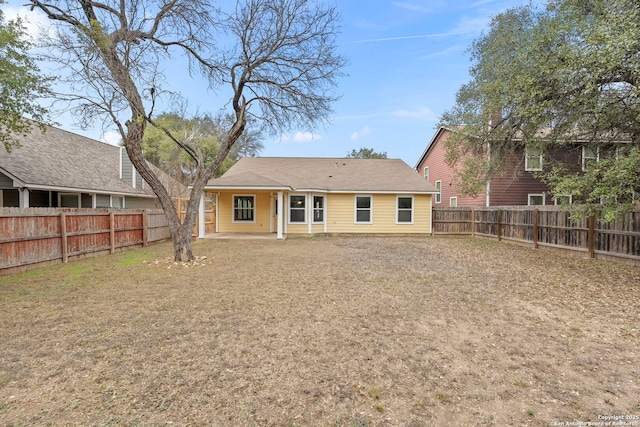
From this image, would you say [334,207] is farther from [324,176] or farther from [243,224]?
[243,224]

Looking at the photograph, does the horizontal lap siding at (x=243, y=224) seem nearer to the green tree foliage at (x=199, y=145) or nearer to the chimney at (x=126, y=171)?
the green tree foliage at (x=199, y=145)

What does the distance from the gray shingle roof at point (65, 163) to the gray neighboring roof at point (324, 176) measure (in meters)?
5.43

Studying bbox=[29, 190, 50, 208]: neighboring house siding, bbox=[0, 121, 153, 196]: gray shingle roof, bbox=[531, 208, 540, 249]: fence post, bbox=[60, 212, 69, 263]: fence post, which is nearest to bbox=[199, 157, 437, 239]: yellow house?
bbox=[0, 121, 153, 196]: gray shingle roof

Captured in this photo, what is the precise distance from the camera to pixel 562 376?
9.75 ft

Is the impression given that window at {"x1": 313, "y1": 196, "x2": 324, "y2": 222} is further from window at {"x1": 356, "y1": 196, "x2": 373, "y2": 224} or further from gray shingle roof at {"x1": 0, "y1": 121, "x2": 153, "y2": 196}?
gray shingle roof at {"x1": 0, "y1": 121, "x2": 153, "y2": 196}

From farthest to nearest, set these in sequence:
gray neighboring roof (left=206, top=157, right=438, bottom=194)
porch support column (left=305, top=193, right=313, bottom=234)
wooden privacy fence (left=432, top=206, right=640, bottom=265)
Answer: porch support column (left=305, top=193, right=313, bottom=234) < gray neighboring roof (left=206, top=157, right=438, bottom=194) < wooden privacy fence (left=432, top=206, right=640, bottom=265)

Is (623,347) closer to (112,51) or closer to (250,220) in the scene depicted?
(112,51)

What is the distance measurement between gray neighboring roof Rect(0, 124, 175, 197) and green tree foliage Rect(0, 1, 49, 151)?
79.3 inches

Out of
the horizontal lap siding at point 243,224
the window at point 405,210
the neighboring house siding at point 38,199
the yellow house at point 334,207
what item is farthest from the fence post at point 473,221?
the neighboring house siding at point 38,199

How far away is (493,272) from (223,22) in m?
10.3

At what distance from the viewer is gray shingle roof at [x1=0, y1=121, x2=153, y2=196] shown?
11.7 metres

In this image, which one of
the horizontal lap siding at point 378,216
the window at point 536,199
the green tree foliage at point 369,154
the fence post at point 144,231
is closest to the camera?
the fence post at point 144,231

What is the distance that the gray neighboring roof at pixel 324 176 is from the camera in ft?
48.3

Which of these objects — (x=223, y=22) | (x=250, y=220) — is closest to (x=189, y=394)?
(x=223, y=22)
